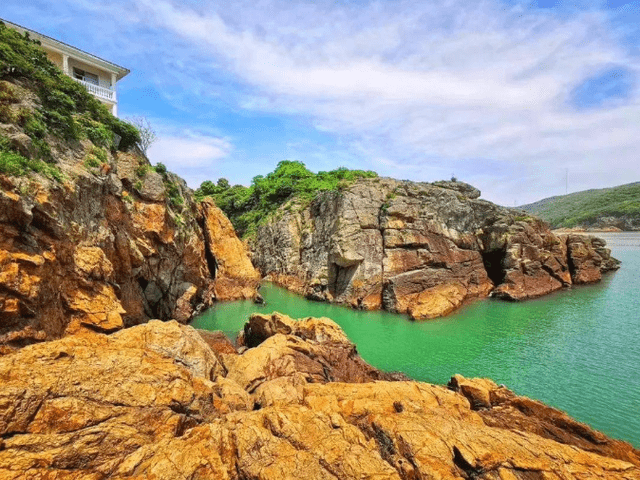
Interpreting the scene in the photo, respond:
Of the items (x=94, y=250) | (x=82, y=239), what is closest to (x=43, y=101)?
(x=82, y=239)

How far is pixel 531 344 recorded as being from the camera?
897 inches

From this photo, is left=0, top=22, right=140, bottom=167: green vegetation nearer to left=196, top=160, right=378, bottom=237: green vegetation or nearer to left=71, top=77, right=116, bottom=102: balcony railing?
left=71, top=77, right=116, bottom=102: balcony railing

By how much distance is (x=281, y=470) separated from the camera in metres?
7.73

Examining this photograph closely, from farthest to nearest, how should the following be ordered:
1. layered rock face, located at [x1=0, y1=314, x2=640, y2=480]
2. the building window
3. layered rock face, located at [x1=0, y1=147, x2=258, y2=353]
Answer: the building window < layered rock face, located at [x1=0, y1=147, x2=258, y2=353] < layered rock face, located at [x1=0, y1=314, x2=640, y2=480]

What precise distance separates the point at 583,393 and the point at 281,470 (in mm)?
15934

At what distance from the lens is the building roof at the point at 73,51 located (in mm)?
26156

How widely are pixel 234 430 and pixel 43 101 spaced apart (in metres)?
19.9

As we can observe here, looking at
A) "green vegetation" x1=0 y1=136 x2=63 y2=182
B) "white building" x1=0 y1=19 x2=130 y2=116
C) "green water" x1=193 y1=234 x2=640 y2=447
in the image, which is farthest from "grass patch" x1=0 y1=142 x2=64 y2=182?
"white building" x1=0 y1=19 x2=130 y2=116

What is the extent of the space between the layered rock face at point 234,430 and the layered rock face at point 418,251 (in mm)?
19177

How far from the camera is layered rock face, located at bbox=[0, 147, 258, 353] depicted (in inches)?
512

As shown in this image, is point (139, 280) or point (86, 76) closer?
point (139, 280)

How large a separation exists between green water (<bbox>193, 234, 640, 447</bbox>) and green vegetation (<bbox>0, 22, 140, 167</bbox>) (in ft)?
50.6

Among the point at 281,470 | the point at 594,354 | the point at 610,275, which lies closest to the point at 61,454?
the point at 281,470

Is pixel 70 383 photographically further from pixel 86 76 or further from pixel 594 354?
pixel 86 76
